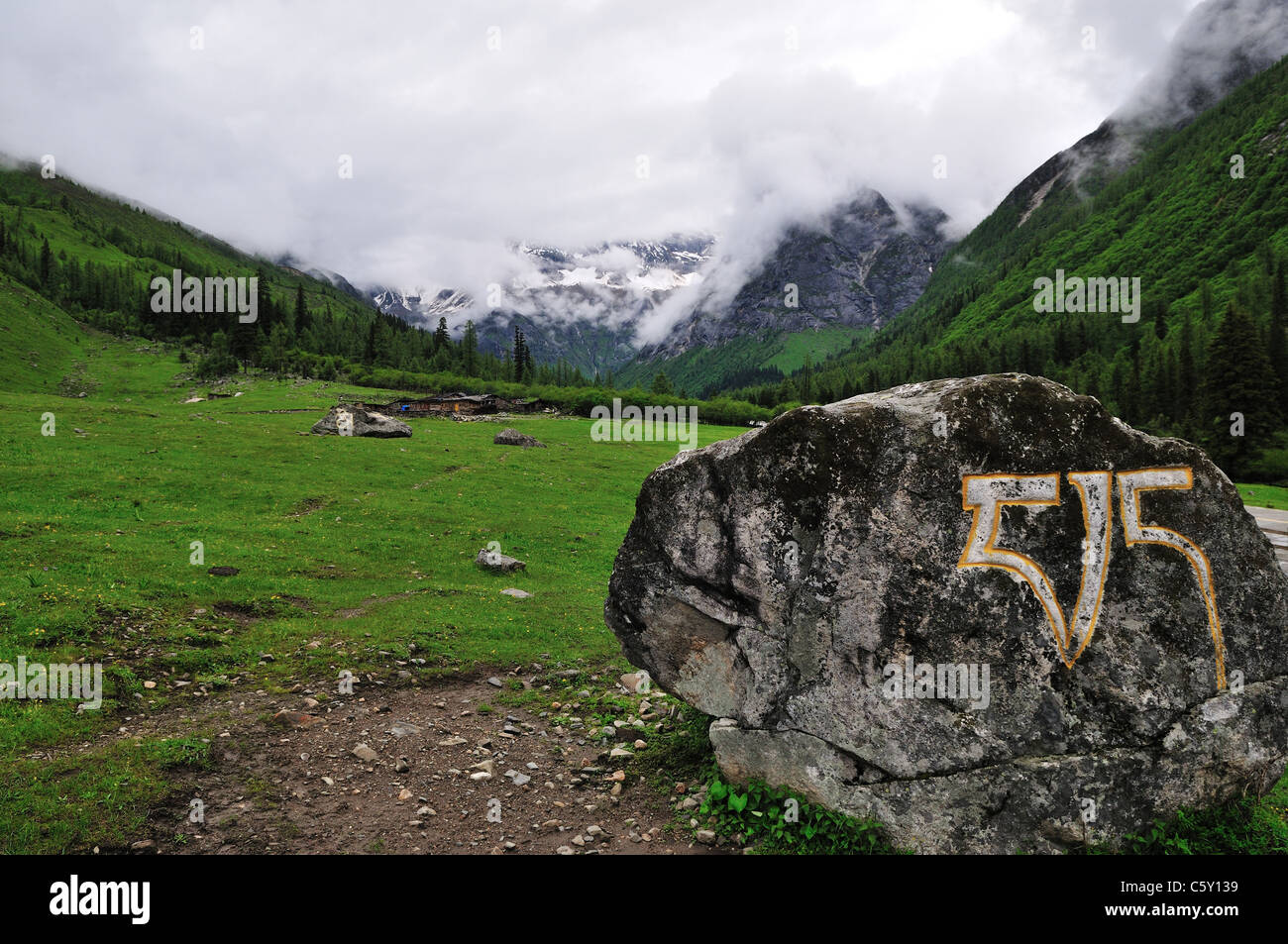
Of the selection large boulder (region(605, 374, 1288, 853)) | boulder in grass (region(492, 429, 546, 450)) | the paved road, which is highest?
boulder in grass (region(492, 429, 546, 450))

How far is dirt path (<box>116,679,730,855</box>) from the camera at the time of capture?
31.2ft

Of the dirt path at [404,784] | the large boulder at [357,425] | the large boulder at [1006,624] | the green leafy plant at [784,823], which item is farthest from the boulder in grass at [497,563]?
the large boulder at [357,425]

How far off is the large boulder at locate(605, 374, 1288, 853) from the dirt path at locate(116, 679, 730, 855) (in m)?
2.80

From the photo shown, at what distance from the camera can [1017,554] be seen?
9.59 meters

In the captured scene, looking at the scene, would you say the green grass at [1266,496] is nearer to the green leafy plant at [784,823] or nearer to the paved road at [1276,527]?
the paved road at [1276,527]

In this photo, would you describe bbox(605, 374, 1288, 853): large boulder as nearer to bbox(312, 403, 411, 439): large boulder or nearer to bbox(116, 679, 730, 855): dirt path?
bbox(116, 679, 730, 855): dirt path

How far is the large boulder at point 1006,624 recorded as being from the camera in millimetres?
9211

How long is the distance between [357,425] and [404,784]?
56.7 m

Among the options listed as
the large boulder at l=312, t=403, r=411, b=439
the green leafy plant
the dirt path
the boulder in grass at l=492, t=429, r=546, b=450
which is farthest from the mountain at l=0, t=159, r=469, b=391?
the green leafy plant

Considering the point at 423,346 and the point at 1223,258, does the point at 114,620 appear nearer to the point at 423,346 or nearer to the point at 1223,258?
the point at 423,346

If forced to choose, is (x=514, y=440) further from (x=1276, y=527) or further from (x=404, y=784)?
(x=1276, y=527)

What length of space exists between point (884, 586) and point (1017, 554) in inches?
79.6

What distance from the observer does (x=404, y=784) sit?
36.5 feet

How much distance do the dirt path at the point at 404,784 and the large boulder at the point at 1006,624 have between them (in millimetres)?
2799
